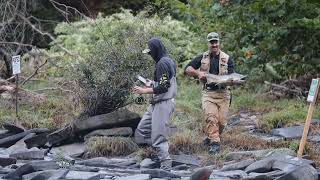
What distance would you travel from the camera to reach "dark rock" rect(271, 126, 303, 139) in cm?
1076

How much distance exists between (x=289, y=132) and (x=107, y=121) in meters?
3.02

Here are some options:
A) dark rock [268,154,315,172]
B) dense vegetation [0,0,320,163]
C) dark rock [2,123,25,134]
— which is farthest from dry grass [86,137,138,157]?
dark rock [268,154,315,172]

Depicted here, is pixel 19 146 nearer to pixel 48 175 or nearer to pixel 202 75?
pixel 48 175

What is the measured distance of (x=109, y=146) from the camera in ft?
32.1

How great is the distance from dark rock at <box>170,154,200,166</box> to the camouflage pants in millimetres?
427

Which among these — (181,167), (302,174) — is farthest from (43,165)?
(302,174)

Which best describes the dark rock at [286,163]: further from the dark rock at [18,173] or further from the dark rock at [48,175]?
the dark rock at [18,173]

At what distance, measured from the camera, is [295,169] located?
7.45 metres

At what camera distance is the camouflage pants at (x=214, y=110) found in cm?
962

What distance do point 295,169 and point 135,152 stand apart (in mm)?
2979

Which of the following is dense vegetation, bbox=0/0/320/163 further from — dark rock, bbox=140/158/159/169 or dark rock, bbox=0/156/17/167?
dark rock, bbox=0/156/17/167

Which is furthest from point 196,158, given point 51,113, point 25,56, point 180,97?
point 25,56

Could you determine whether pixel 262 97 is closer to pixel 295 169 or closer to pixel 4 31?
pixel 4 31

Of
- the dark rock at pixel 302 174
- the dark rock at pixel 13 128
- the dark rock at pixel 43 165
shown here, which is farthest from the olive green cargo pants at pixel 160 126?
the dark rock at pixel 13 128
